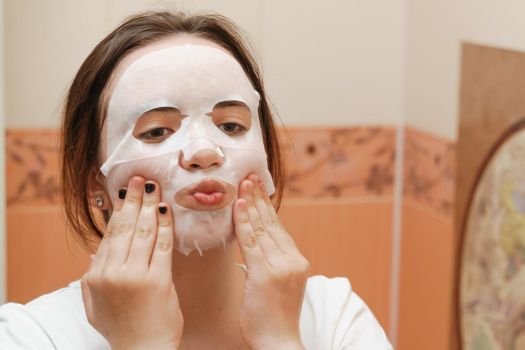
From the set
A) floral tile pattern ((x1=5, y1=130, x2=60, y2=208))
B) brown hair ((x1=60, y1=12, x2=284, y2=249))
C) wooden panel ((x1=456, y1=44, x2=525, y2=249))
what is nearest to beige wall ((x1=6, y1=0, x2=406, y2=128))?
floral tile pattern ((x1=5, y1=130, x2=60, y2=208))

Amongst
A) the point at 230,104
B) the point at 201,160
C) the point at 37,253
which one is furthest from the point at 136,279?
the point at 37,253

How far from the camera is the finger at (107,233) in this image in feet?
Answer: 3.58

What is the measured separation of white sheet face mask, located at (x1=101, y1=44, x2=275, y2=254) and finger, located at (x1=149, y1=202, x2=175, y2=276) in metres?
0.01

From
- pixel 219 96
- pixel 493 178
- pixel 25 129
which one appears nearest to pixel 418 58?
pixel 493 178

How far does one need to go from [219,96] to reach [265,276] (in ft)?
0.77

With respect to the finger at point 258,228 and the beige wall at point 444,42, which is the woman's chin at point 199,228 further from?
the beige wall at point 444,42

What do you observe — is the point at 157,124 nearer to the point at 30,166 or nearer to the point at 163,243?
the point at 163,243

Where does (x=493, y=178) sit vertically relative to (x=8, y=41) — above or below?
below

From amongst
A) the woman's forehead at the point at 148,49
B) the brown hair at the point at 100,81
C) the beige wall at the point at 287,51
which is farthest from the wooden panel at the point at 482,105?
the woman's forehead at the point at 148,49

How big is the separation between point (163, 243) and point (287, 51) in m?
1.00

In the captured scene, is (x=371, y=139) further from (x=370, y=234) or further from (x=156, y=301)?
(x=156, y=301)

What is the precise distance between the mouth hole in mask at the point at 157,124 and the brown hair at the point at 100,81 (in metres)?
0.08

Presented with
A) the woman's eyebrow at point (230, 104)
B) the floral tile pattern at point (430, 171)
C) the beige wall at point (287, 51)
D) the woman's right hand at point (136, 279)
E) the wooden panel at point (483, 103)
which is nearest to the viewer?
the woman's right hand at point (136, 279)

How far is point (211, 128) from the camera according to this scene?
1.16m
